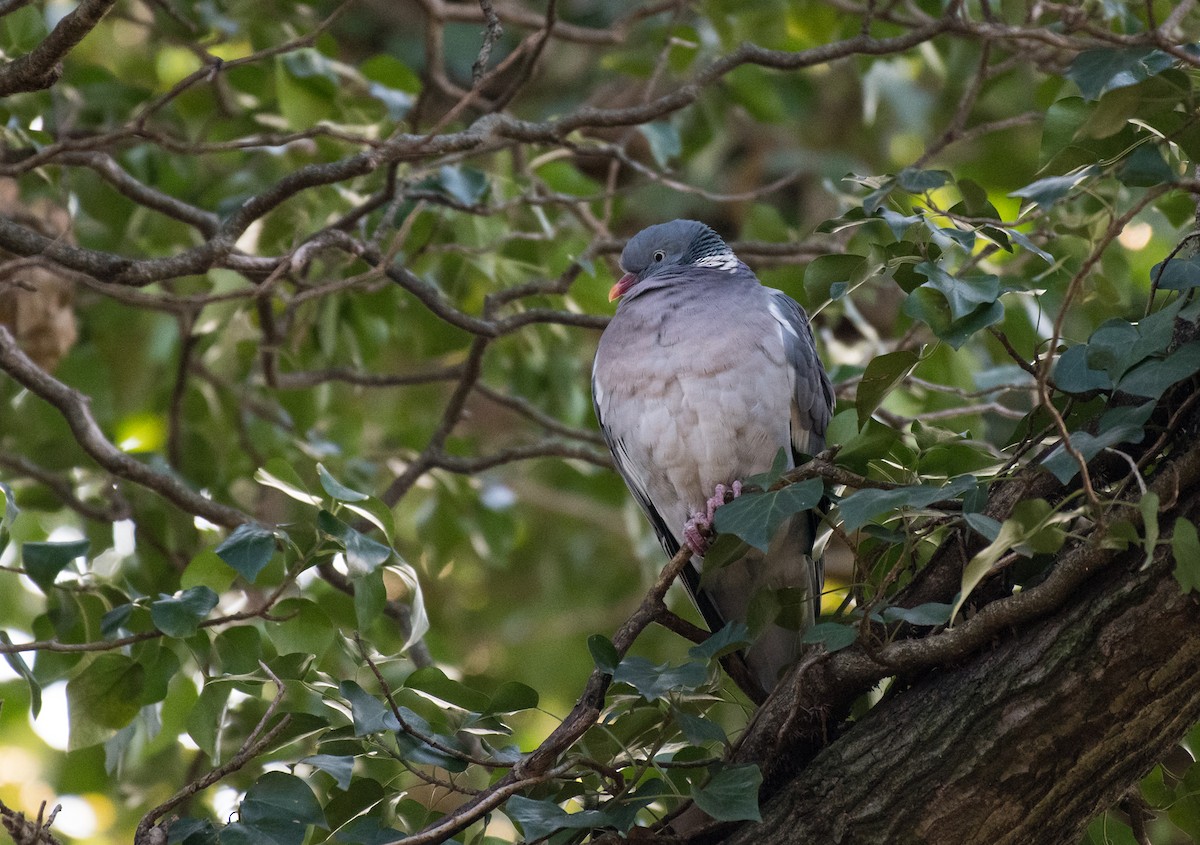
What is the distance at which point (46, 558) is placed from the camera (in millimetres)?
2469

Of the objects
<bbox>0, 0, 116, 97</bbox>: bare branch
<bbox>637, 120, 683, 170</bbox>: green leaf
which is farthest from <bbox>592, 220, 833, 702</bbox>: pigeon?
<bbox>0, 0, 116, 97</bbox>: bare branch

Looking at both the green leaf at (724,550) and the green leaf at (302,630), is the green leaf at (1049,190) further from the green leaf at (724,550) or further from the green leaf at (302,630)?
the green leaf at (302,630)

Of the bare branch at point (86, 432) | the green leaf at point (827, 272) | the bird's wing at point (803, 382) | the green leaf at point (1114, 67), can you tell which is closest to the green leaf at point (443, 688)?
the bare branch at point (86, 432)

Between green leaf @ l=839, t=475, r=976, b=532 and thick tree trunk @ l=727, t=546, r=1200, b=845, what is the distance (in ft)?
0.97

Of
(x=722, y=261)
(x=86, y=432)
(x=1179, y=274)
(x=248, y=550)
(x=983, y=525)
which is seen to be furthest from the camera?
(x=722, y=261)

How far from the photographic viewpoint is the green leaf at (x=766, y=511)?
2020 millimetres

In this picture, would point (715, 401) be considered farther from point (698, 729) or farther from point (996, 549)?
point (996, 549)

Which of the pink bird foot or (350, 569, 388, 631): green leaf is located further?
the pink bird foot

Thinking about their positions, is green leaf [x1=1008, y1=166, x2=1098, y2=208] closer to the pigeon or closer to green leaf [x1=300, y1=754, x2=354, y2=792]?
the pigeon

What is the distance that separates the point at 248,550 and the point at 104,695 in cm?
61

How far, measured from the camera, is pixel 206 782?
1977 mm

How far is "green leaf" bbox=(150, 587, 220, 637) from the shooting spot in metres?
2.23

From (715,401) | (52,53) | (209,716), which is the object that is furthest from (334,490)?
(715,401)

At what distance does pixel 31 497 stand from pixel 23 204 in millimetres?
871
